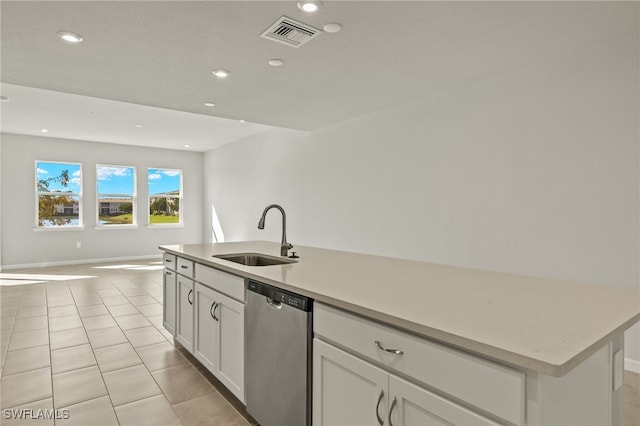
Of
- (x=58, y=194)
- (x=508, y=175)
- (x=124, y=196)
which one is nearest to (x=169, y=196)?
(x=124, y=196)

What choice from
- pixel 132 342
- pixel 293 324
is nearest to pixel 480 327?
pixel 293 324

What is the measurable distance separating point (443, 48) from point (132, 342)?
138 inches

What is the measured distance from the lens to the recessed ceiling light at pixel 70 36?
241 centimetres

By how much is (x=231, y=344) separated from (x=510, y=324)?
5.17 ft

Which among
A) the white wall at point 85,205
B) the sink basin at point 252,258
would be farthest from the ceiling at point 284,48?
the white wall at point 85,205

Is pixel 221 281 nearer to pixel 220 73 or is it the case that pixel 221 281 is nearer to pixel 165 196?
pixel 220 73

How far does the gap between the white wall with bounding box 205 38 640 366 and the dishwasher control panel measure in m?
2.39

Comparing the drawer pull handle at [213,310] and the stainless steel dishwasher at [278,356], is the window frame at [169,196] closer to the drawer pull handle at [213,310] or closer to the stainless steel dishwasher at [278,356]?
the drawer pull handle at [213,310]

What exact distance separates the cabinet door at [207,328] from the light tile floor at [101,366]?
0.64 feet

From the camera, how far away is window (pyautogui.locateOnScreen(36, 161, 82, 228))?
24.7 feet

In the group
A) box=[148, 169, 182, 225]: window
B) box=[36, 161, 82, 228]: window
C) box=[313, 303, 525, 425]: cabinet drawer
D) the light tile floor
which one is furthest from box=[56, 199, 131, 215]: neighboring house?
box=[313, 303, 525, 425]: cabinet drawer

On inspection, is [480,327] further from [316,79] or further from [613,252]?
[316,79]

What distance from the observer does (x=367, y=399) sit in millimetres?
1316

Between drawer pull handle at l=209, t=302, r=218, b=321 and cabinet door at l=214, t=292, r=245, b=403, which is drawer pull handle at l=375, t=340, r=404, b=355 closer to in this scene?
cabinet door at l=214, t=292, r=245, b=403
